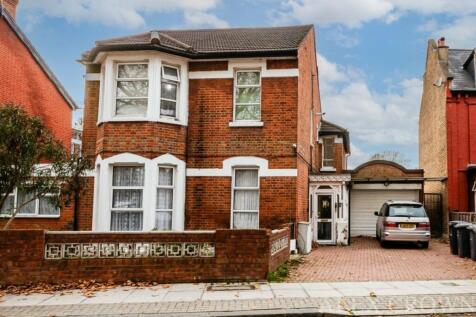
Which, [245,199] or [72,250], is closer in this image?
[72,250]

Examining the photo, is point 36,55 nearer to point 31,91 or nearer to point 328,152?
point 31,91

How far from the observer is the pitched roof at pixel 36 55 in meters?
19.8

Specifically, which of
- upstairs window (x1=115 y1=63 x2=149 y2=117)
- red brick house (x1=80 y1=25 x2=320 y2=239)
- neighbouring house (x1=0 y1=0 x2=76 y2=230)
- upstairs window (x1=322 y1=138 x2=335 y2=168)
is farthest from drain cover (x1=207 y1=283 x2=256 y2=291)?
upstairs window (x1=322 y1=138 x2=335 y2=168)

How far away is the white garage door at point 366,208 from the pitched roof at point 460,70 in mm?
5820

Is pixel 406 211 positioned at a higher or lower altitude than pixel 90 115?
lower

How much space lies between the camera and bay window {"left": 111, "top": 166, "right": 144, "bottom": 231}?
46.3ft

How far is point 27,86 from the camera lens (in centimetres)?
2098

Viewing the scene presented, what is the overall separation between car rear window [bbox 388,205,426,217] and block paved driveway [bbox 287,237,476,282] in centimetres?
122

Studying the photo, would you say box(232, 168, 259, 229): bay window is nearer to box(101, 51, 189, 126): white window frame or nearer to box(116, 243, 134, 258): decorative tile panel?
box(101, 51, 189, 126): white window frame

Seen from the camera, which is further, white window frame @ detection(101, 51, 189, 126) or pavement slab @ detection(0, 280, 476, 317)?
white window frame @ detection(101, 51, 189, 126)

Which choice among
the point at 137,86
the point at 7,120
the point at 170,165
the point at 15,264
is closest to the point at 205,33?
the point at 137,86

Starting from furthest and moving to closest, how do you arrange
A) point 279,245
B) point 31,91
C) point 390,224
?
point 31,91 → point 390,224 → point 279,245

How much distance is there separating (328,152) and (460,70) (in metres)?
7.54

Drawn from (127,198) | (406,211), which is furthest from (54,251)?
(406,211)
